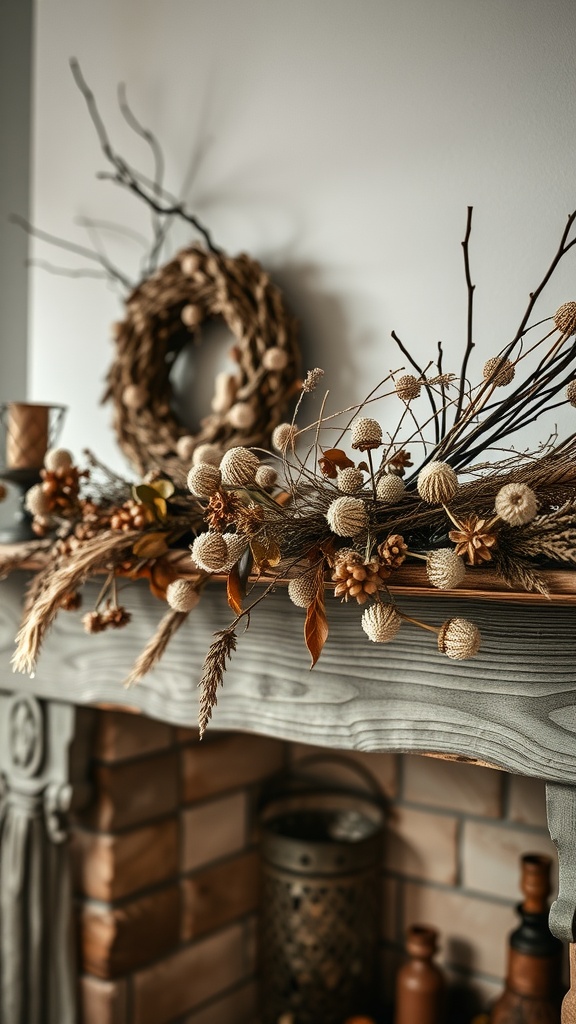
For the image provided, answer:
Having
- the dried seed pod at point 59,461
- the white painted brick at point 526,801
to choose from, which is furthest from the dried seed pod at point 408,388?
the white painted brick at point 526,801

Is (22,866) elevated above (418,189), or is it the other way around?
(418,189)

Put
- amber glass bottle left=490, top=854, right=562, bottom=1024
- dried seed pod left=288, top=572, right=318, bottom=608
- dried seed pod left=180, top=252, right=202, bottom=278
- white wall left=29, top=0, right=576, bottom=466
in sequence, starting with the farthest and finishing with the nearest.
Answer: dried seed pod left=180, top=252, right=202, bottom=278, amber glass bottle left=490, top=854, right=562, bottom=1024, white wall left=29, top=0, right=576, bottom=466, dried seed pod left=288, top=572, right=318, bottom=608

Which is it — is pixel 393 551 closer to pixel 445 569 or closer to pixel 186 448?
pixel 445 569

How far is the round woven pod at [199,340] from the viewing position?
4.00ft

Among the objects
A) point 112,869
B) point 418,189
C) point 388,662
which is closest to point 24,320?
point 418,189

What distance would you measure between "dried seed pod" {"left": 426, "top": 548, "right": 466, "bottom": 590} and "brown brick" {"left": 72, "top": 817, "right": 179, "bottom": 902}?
802mm

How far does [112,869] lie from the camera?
4.32 feet

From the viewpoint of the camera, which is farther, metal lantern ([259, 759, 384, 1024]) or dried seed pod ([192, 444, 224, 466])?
metal lantern ([259, 759, 384, 1024])

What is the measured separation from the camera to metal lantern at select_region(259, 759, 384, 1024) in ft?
4.53

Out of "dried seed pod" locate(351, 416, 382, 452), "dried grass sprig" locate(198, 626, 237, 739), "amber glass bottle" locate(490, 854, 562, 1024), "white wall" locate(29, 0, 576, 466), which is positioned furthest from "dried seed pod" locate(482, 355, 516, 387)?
"amber glass bottle" locate(490, 854, 562, 1024)

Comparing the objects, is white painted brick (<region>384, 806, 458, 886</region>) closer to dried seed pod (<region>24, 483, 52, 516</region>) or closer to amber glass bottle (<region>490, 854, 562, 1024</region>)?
amber glass bottle (<region>490, 854, 562, 1024</region>)

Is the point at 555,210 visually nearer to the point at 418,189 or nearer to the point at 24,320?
the point at 418,189

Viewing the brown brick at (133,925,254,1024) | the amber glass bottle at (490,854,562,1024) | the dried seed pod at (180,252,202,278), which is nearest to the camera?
the amber glass bottle at (490,854,562,1024)

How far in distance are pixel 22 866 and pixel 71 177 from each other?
1.11m
